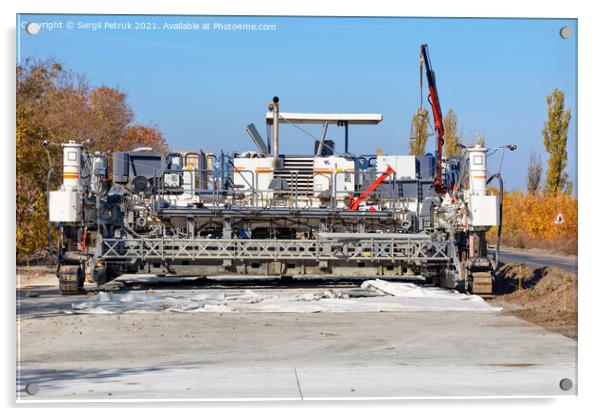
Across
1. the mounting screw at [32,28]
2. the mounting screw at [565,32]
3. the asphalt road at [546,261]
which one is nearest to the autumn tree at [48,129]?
the mounting screw at [32,28]

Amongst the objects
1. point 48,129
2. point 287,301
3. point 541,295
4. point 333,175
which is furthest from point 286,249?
point 48,129

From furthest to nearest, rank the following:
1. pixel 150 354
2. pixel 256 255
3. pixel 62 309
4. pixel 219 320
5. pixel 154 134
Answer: pixel 154 134, pixel 256 255, pixel 62 309, pixel 219 320, pixel 150 354

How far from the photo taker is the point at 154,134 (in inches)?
2122

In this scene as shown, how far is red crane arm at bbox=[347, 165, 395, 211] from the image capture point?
77.3 feet

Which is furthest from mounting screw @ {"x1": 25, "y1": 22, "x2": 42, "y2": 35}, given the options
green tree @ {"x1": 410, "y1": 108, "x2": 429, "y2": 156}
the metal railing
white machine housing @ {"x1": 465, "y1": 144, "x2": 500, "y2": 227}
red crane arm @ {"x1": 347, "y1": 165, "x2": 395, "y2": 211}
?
red crane arm @ {"x1": 347, "y1": 165, "x2": 395, "y2": 211}

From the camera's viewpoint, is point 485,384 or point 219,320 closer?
point 485,384

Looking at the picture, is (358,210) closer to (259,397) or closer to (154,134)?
(259,397)

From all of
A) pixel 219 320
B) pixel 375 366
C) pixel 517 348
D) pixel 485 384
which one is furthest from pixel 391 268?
pixel 485 384

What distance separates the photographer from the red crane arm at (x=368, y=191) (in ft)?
77.3

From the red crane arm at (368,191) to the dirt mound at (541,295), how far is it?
3.65 m

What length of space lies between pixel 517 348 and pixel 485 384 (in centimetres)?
316

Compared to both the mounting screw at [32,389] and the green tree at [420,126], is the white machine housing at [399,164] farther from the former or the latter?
the mounting screw at [32,389]

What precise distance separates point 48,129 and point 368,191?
9.44 m

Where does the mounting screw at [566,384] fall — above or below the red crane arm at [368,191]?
below
